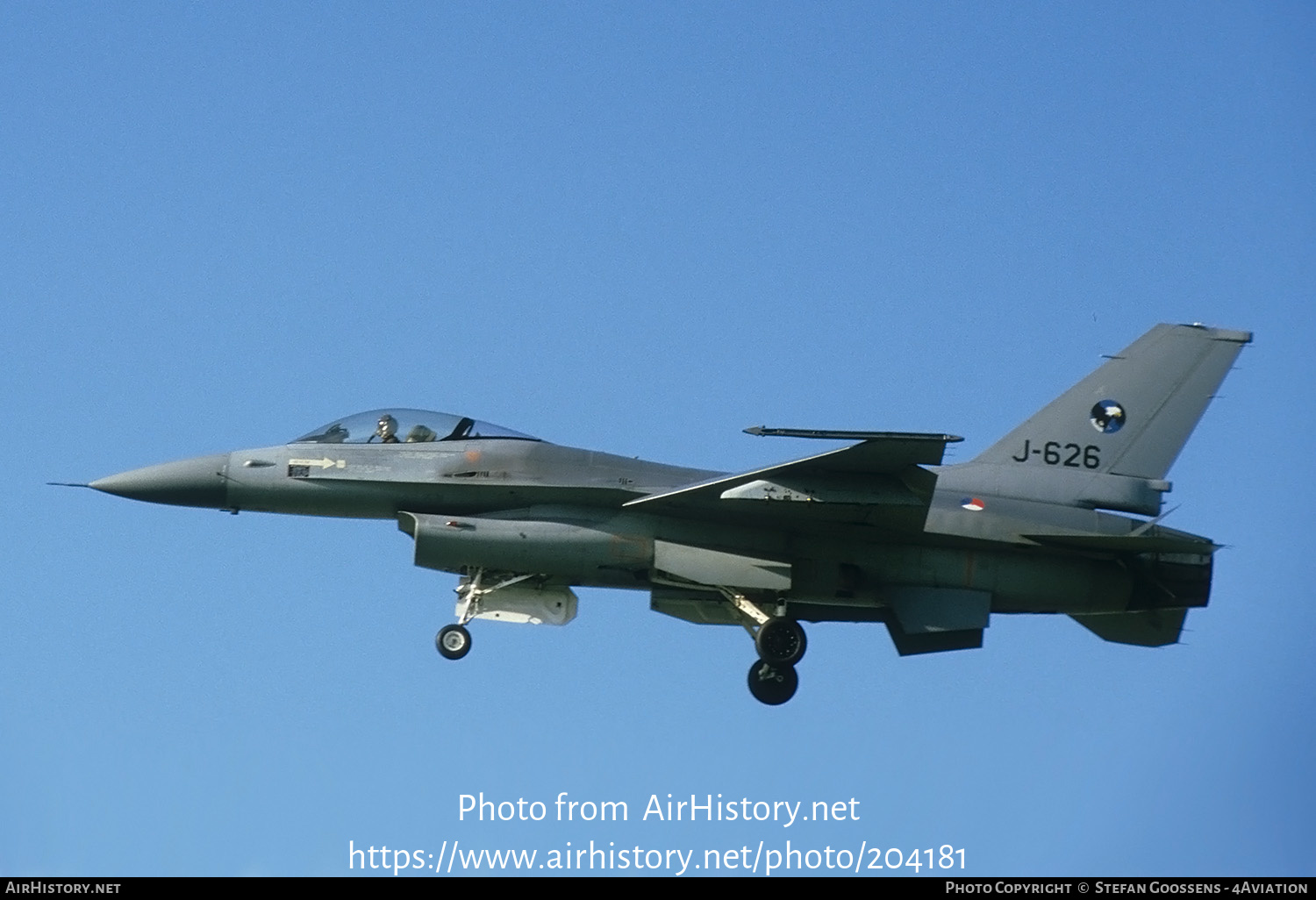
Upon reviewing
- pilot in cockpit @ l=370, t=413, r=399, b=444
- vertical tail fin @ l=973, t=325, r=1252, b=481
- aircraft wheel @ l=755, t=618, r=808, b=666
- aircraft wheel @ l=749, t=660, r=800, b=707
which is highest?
vertical tail fin @ l=973, t=325, r=1252, b=481

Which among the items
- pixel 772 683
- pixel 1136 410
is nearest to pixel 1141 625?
pixel 1136 410

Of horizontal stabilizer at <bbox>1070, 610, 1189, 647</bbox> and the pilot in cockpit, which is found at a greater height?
the pilot in cockpit

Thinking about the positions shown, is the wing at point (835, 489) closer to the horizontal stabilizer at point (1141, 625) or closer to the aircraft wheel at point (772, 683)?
the aircraft wheel at point (772, 683)

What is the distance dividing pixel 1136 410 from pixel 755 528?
15.6ft

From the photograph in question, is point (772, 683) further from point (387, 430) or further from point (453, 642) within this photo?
point (387, 430)

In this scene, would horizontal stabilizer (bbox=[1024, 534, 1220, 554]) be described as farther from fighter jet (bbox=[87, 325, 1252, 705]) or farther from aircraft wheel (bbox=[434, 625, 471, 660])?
aircraft wheel (bbox=[434, 625, 471, 660])

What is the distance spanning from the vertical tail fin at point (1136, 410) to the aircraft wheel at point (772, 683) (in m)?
3.27

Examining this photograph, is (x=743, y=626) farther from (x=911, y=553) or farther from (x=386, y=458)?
(x=386, y=458)

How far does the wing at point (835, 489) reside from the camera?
65.5 feet

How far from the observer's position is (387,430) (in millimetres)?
21891

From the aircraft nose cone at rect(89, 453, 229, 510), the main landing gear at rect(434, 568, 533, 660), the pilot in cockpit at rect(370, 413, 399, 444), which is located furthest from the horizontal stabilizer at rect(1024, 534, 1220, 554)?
the aircraft nose cone at rect(89, 453, 229, 510)

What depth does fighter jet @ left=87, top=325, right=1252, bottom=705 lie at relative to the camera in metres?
21.0

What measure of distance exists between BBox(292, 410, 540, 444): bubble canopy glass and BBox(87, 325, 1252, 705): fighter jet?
20 millimetres
